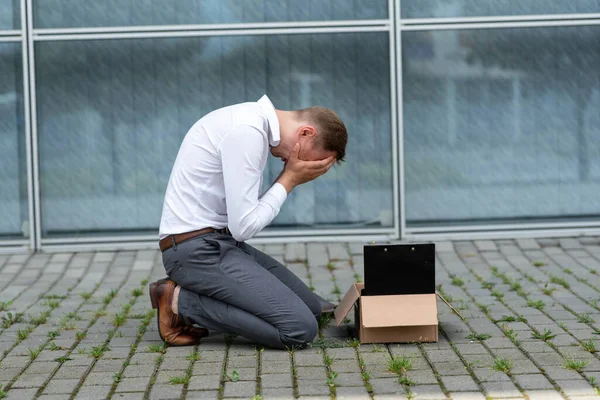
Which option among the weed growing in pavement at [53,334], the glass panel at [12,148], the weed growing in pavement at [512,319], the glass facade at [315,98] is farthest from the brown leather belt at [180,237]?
the glass panel at [12,148]

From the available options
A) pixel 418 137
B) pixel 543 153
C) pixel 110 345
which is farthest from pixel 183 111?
pixel 110 345

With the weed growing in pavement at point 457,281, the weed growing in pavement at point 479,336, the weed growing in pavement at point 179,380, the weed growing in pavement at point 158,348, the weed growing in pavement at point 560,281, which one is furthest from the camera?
the weed growing in pavement at point 457,281

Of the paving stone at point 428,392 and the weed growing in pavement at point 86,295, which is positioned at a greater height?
the weed growing in pavement at point 86,295

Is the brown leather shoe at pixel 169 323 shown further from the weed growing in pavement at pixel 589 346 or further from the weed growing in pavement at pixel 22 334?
the weed growing in pavement at pixel 589 346

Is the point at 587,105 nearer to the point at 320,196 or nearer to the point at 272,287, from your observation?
the point at 320,196

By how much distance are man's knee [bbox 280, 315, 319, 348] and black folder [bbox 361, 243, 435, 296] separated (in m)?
0.33

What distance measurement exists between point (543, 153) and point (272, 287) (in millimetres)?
4815

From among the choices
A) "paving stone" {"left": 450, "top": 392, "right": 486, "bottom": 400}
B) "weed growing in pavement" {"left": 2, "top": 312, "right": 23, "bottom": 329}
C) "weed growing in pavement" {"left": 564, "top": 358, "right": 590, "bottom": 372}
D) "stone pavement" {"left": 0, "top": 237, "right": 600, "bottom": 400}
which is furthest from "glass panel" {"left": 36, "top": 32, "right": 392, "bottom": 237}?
"paving stone" {"left": 450, "top": 392, "right": 486, "bottom": 400}

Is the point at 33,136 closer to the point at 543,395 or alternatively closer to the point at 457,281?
the point at 457,281

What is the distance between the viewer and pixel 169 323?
537 centimetres

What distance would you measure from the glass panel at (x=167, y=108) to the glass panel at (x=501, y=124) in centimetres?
33

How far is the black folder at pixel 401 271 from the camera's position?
528cm

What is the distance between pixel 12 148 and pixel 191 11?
202cm

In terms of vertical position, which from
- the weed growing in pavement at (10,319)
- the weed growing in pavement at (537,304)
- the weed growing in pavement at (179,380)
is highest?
the weed growing in pavement at (537,304)
